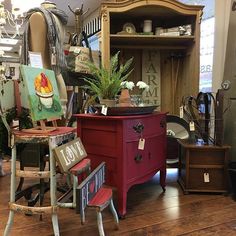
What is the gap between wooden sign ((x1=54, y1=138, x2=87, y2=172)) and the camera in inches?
56.9

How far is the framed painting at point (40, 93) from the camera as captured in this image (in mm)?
1476

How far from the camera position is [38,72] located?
159 cm

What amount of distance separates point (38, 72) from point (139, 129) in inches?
30.7

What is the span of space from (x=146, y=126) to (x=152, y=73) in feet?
4.47

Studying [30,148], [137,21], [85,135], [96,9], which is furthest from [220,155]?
[96,9]

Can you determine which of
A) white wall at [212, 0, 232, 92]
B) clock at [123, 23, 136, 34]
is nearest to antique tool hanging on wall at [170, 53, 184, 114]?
white wall at [212, 0, 232, 92]

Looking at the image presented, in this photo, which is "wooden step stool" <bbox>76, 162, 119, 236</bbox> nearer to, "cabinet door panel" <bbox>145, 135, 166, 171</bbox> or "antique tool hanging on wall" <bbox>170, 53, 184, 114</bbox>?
"cabinet door panel" <bbox>145, 135, 166, 171</bbox>

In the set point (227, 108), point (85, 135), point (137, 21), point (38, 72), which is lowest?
point (85, 135)

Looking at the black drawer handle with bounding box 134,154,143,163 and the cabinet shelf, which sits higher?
the cabinet shelf

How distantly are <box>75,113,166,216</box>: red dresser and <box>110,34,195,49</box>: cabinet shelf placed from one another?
1058 mm

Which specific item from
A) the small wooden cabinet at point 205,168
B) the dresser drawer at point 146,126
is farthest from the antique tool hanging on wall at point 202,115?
the dresser drawer at point 146,126

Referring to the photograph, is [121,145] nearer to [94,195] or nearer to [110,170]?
[110,170]

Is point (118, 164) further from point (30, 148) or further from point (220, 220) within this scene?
point (220, 220)

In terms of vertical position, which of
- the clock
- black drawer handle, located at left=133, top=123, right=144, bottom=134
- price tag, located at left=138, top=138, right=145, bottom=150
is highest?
the clock
